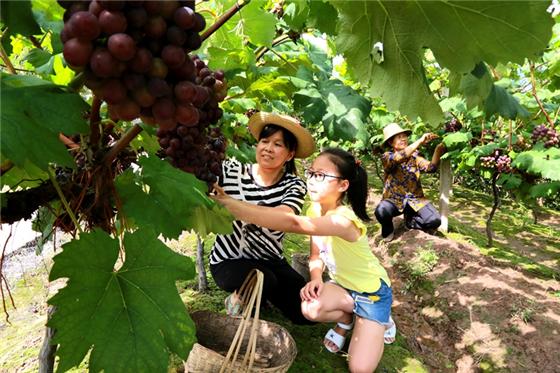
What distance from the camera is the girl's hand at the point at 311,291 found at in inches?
105

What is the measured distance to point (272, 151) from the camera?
250cm

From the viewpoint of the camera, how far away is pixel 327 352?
9.48 feet

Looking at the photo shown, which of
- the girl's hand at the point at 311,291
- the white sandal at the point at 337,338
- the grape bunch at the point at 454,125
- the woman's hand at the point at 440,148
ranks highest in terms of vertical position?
the grape bunch at the point at 454,125

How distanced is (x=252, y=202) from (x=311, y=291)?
76 centimetres

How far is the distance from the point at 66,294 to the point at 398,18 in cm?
96

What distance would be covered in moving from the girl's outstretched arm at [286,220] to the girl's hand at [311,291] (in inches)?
16.7

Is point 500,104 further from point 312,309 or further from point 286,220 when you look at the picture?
point 312,309

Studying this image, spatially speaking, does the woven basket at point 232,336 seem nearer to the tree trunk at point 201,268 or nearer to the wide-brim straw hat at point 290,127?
the tree trunk at point 201,268

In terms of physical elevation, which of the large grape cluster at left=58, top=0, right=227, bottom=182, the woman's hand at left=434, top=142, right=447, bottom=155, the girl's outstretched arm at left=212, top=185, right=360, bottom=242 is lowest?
the woman's hand at left=434, top=142, right=447, bottom=155

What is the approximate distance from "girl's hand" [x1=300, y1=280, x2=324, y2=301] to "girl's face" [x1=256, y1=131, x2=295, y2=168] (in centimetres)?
91

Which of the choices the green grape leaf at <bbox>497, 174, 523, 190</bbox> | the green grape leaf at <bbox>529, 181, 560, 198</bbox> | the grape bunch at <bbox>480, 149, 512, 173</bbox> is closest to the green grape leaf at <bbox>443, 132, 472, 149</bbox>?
the grape bunch at <bbox>480, 149, 512, 173</bbox>

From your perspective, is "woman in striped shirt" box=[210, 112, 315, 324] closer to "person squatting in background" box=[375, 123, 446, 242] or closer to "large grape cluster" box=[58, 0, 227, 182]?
"large grape cluster" box=[58, 0, 227, 182]

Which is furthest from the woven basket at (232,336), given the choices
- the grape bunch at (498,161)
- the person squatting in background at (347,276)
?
the grape bunch at (498,161)

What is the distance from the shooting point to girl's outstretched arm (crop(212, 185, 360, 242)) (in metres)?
1.78
